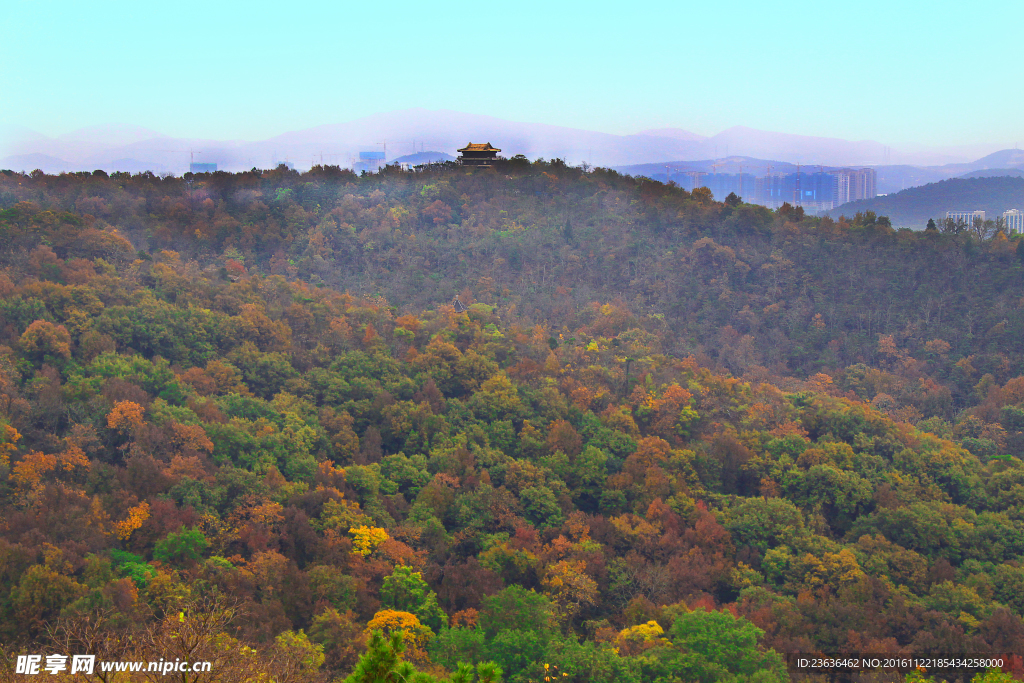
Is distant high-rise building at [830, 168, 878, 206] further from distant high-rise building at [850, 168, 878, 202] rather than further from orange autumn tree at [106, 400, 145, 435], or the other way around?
orange autumn tree at [106, 400, 145, 435]

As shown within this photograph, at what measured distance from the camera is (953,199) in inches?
1938

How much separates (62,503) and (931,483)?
22.2 m

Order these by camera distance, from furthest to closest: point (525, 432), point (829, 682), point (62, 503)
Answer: point (525, 432)
point (62, 503)
point (829, 682)

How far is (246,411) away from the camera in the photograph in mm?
21172

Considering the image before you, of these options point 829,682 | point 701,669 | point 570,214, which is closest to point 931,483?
point 829,682

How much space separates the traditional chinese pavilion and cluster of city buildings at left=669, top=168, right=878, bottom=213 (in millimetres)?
20228

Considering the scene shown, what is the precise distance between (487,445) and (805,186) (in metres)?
47.1

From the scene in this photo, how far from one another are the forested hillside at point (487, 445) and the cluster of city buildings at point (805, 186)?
21.6 m

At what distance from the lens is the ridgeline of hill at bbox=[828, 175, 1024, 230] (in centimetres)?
4731

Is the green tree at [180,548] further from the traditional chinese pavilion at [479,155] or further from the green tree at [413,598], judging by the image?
the traditional chinese pavilion at [479,155]

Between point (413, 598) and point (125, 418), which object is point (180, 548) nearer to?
point (125, 418)

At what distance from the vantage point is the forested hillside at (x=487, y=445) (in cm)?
1450

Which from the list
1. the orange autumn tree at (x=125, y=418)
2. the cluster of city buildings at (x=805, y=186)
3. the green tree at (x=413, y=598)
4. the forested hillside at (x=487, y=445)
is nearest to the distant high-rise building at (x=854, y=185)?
the cluster of city buildings at (x=805, y=186)

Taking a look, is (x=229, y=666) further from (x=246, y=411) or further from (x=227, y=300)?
(x=227, y=300)
